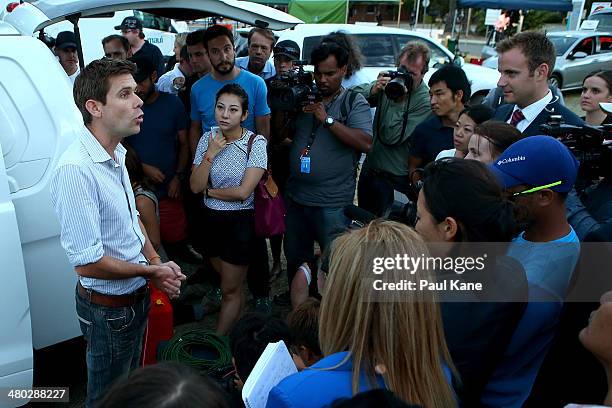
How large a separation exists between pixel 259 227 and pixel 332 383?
212 centimetres

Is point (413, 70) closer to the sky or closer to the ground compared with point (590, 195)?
closer to the sky

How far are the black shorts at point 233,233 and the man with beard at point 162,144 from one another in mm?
428

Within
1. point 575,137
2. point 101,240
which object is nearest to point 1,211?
point 101,240

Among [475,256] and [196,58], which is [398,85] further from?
[475,256]

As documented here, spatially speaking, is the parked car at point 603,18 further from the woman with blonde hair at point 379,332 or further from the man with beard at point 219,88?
the woman with blonde hair at point 379,332

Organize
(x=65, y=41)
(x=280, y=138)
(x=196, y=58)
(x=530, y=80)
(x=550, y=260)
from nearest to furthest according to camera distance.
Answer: (x=550, y=260) < (x=530, y=80) < (x=280, y=138) < (x=196, y=58) < (x=65, y=41)

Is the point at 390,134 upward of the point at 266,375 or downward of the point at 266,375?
upward

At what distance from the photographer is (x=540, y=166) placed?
5.75ft

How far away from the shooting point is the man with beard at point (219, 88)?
3646 millimetres

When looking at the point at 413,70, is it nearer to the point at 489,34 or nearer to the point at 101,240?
the point at 101,240

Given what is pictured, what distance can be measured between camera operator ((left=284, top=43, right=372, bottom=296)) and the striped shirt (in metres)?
1.29

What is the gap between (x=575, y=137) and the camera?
6.59 feet

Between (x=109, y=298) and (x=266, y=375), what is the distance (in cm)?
102

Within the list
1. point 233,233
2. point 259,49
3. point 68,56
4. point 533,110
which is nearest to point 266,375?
point 233,233
